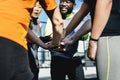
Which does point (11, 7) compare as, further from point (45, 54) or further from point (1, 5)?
point (45, 54)

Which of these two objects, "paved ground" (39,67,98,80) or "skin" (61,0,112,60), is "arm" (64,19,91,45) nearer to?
"skin" (61,0,112,60)

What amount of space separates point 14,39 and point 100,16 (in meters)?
0.76

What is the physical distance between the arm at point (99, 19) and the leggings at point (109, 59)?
0.06 m

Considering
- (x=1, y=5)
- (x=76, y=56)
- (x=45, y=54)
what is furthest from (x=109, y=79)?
(x=45, y=54)

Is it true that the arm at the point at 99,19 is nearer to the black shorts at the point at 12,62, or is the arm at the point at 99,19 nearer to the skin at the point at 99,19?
the skin at the point at 99,19

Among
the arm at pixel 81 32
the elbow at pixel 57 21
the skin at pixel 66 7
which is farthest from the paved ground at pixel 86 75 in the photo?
the elbow at pixel 57 21

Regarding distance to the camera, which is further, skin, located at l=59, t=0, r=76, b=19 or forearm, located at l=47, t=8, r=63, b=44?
skin, located at l=59, t=0, r=76, b=19

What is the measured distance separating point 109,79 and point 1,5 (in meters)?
0.94

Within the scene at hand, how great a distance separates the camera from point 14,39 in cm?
277

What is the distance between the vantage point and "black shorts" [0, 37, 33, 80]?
8.82 ft

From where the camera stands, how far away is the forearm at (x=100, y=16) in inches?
127

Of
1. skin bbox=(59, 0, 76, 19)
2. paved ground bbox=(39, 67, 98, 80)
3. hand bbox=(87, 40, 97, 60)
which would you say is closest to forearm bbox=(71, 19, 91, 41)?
hand bbox=(87, 40, 97, 60)

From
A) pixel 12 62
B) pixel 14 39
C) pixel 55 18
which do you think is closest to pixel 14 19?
pixel 14 39

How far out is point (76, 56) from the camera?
5.91 metres
